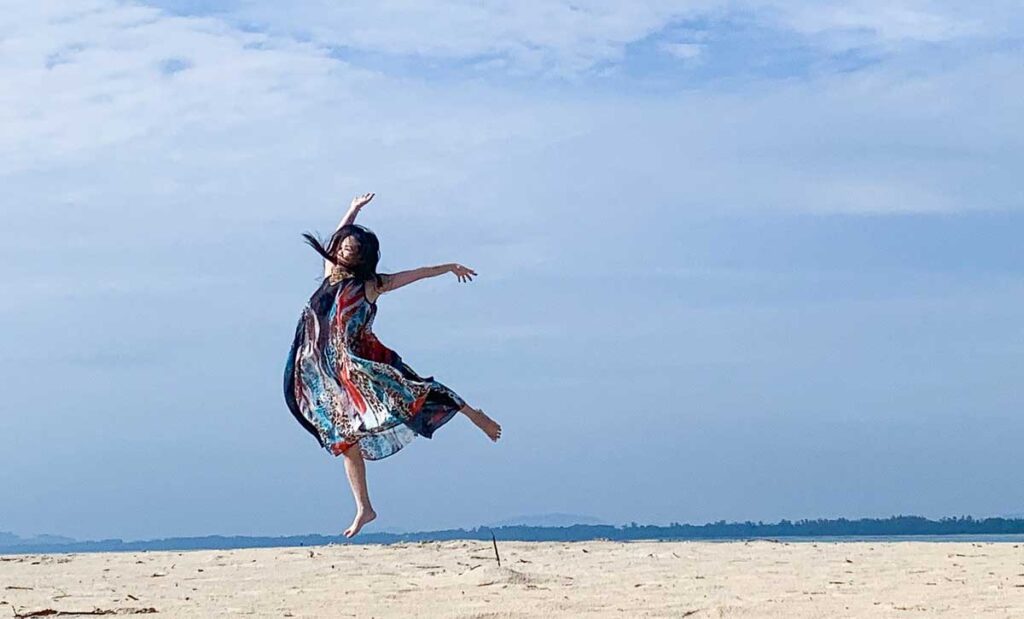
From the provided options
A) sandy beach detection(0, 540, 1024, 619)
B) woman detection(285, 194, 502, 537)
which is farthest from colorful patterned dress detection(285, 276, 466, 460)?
sandy beach detection(0, 540, 1024, 619)

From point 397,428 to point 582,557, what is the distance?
327 cm

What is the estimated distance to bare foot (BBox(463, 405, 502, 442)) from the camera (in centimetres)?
937

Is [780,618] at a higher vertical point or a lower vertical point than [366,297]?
lower

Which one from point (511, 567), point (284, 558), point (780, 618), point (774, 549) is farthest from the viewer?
point (774, 549)

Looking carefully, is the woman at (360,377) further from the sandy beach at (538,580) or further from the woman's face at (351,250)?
the sandy beach at (538,580)

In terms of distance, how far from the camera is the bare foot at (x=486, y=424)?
9.37 meters

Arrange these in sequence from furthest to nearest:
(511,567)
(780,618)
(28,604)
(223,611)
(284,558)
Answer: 1. (284,558)
2. (511,567)
3. (28,604)
4. (223,611)
5. (780,618)

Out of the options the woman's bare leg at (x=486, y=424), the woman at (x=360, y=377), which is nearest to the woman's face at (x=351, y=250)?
the woman at (x=360, y=377)

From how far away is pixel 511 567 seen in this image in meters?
11.0

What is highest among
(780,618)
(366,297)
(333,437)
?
(366,297)

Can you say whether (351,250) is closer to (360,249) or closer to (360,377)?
(360,249)

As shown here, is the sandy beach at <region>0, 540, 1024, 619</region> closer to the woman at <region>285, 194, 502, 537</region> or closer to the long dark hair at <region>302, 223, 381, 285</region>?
the woman at <region>285, 194, 502, 537</region>

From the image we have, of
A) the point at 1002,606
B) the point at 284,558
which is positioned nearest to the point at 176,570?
the point at 284,558

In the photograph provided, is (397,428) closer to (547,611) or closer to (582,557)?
(547,611)
